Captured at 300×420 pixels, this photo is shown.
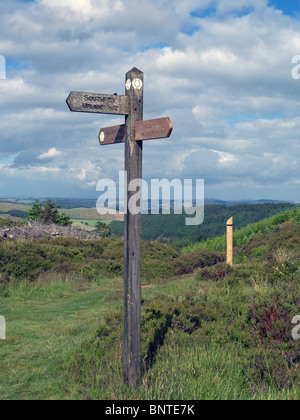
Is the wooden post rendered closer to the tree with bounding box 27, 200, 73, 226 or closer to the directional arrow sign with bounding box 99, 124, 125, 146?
the directional arrow sign with bounding box 99, 124, 125, 146

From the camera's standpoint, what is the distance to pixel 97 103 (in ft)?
15.1

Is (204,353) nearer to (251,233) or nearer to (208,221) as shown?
(251,233)

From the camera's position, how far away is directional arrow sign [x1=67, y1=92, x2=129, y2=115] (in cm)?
455

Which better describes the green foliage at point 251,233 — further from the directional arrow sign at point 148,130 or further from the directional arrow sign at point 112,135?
the directional arrow sign at point 148,130

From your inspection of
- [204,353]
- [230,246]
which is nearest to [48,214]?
[230,246]

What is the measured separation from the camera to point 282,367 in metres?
4.82

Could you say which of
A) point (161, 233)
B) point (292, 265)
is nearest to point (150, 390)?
point (292, 265)

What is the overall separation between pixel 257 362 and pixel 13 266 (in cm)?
873

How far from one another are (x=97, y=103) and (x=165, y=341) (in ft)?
10.9

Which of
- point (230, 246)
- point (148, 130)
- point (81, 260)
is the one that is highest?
point (148, 130)

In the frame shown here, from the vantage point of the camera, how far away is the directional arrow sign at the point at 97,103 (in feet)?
14.9


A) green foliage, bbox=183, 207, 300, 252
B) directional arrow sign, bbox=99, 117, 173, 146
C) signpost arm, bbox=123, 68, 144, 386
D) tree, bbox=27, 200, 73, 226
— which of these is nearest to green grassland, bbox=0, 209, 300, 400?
signpost arm, bbox=123, 68, 144, 386

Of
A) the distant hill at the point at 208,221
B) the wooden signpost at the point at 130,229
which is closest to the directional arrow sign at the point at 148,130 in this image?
the wooden signpost at the point at 130,229

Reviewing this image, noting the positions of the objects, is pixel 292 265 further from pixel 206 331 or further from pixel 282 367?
pixel 282 367
